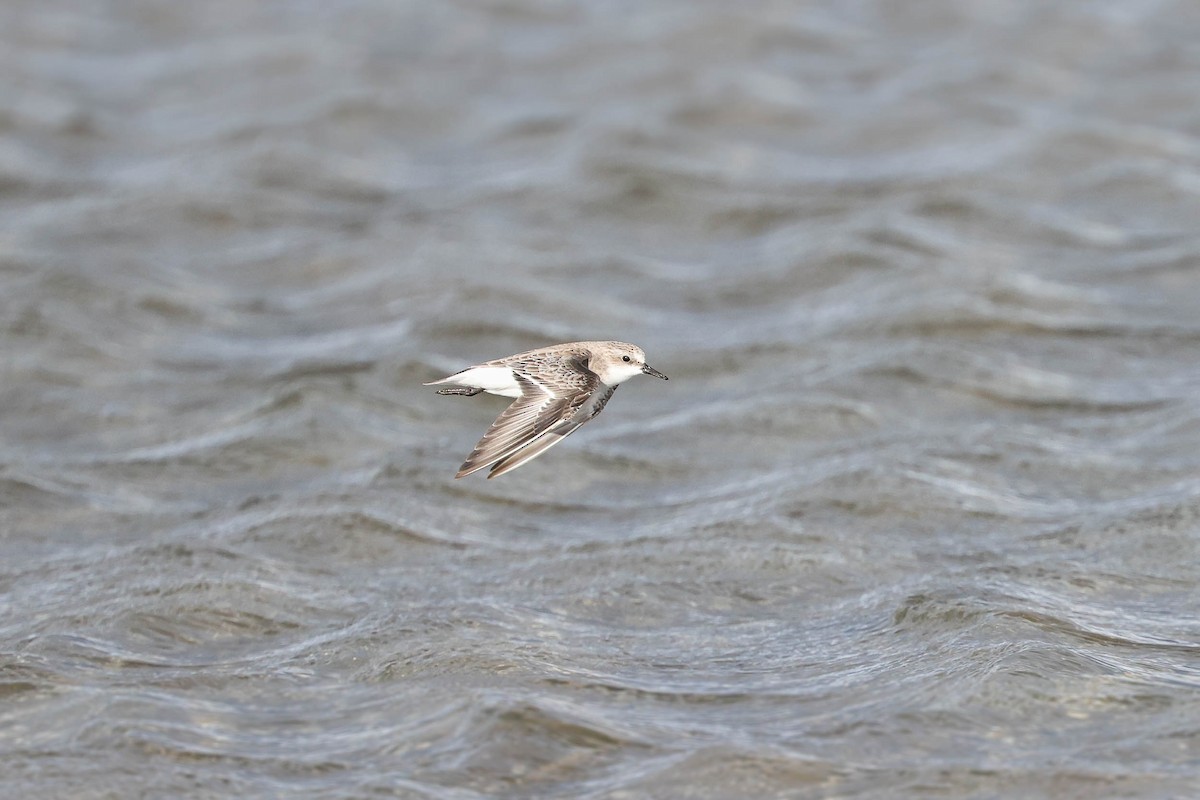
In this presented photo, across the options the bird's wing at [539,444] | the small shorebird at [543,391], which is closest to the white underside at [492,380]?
the small shorebird at [543,391]

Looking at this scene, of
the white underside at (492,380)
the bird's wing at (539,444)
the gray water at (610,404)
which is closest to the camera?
the bird's wing at (539,444)

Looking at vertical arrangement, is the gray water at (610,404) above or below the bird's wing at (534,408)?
below

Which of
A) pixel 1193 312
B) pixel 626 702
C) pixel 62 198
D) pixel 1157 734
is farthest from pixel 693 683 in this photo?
pixel 62 198

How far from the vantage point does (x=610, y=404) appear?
388 inches

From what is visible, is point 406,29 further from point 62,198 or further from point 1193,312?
point 1193,312

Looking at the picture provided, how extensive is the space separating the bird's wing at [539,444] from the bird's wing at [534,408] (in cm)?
2

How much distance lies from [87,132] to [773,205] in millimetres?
5416

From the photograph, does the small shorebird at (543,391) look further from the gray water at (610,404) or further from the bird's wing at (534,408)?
the gray water at (610,404)

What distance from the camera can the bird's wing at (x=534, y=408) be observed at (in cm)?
612

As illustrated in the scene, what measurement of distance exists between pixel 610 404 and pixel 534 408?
343cm

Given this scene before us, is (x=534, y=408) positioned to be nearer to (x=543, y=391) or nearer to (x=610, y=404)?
(x=543, y=391)

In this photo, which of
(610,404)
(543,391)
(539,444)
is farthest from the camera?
(610,404)

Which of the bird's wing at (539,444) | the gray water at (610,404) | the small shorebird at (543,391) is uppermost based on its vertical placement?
the small shorebird at (543,391)

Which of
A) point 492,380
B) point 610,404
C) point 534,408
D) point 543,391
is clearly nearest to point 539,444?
point 534,408
